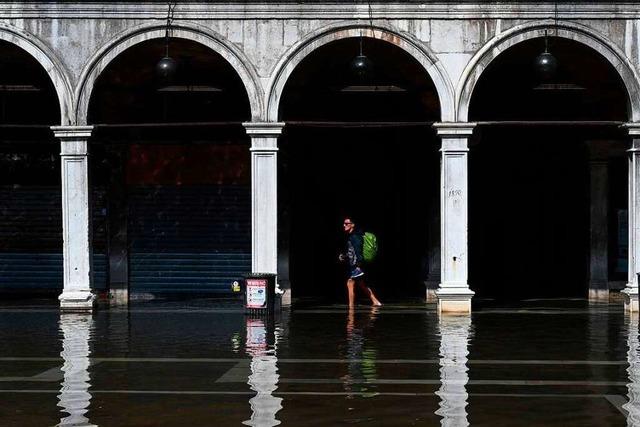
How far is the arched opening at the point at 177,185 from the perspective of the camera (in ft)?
85.7

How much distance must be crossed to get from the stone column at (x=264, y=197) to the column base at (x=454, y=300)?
2.95m

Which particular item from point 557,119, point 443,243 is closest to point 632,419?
point 443,243

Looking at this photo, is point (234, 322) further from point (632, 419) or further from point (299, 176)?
Result: point (632, 419)

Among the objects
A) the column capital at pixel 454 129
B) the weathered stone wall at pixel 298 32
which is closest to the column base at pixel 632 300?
the weathered stone wall at pixel 298 32

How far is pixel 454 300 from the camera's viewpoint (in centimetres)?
2247

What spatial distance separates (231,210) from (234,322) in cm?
596

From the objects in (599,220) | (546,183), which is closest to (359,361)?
(599,220)

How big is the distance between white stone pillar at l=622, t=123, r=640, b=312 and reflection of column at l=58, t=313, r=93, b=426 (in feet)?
30.3

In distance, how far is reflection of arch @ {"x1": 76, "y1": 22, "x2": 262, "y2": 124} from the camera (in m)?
22.2

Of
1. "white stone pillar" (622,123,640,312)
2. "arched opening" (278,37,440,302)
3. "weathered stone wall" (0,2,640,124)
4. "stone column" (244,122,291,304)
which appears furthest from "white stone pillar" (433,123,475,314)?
"arched opening" (278,37,440,302)

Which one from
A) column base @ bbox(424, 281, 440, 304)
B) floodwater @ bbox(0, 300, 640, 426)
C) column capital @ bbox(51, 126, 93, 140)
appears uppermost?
column capital @ bbox(51, 126, 93, 140)

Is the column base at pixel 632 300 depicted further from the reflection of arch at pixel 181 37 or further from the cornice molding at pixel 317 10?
the reflection of arch at pixel 181 37

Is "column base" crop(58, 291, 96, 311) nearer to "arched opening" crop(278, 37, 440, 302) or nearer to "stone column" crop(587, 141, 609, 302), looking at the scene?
"arched opening" crop(278, 37, 440, 302)

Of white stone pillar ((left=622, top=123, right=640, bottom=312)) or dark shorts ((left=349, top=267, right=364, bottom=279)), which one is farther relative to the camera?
dark shorts ((left=349, top=267, right=364, bottom=279))
